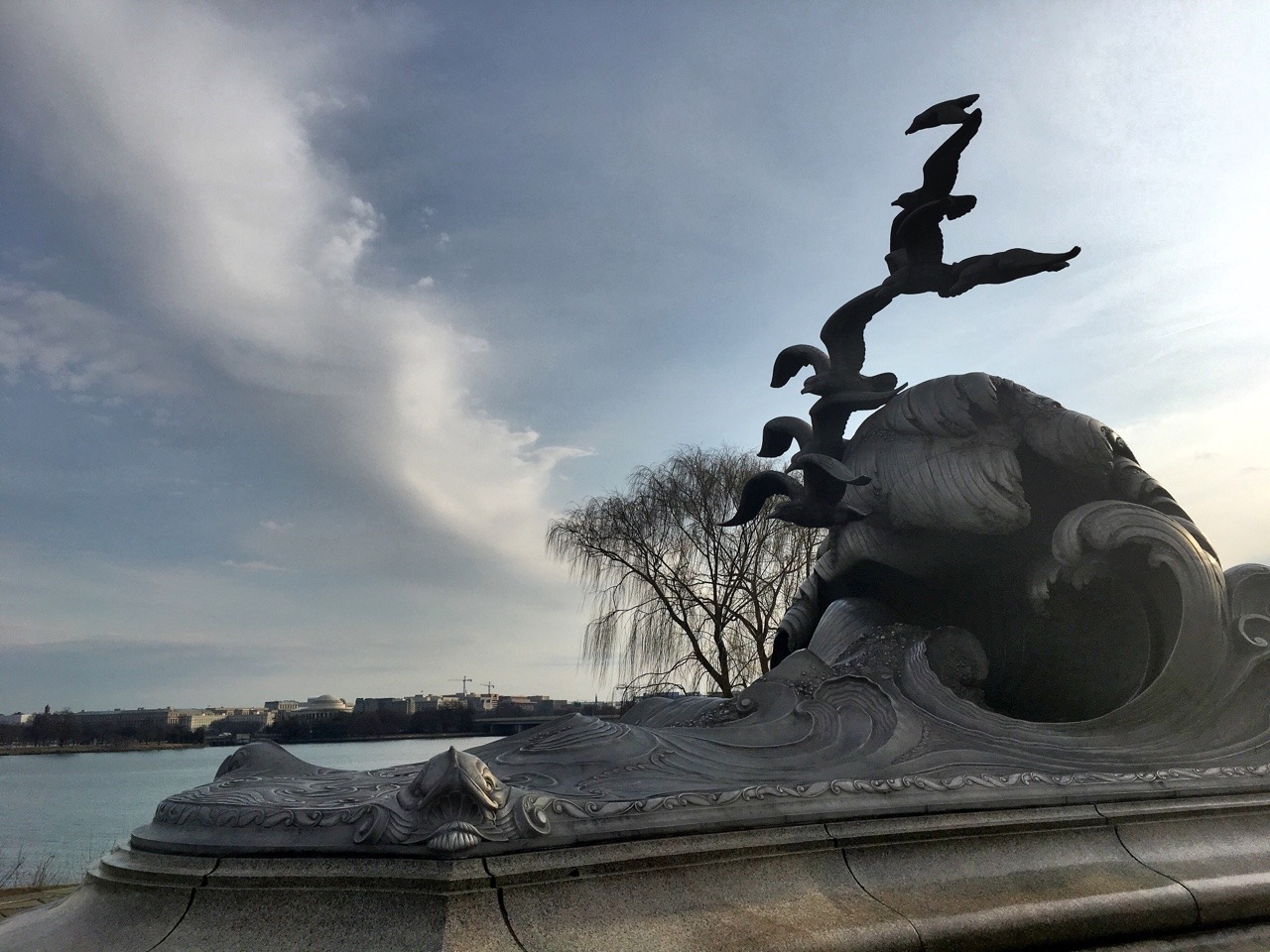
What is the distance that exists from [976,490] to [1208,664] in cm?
110

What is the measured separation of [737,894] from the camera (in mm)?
2289

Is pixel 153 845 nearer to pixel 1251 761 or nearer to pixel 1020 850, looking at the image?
pixel 1020 850

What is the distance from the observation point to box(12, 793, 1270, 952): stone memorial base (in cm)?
204

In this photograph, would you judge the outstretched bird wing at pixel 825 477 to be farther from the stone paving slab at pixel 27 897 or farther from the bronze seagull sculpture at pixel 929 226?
the stone paving slab at pixel 27 897

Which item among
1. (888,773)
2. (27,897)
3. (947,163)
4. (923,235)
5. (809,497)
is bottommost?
(27,897)

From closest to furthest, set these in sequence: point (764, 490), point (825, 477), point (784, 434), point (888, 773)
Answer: point (888, 773) → point (825, 477) → point (764, 490) → point (784, 434)

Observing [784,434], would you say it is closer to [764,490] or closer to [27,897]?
[764,490]

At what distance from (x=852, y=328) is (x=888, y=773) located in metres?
2.43

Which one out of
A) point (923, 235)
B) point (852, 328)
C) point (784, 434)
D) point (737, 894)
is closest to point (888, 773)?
point (737, 894)

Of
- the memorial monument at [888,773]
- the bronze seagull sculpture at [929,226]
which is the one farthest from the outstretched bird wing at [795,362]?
the bronze seagull sculpture at [929,226]

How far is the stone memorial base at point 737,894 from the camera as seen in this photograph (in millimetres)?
2039

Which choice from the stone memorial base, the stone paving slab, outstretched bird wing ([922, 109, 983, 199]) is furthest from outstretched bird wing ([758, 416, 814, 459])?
the stone paving slab

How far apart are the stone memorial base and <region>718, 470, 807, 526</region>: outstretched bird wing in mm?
1710

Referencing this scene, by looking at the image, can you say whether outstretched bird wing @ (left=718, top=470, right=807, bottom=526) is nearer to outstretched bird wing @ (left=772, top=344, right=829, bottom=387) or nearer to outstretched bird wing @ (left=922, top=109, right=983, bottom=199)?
outstretched bird wing @ (left=772, top=344, right=829, bottom=387)
